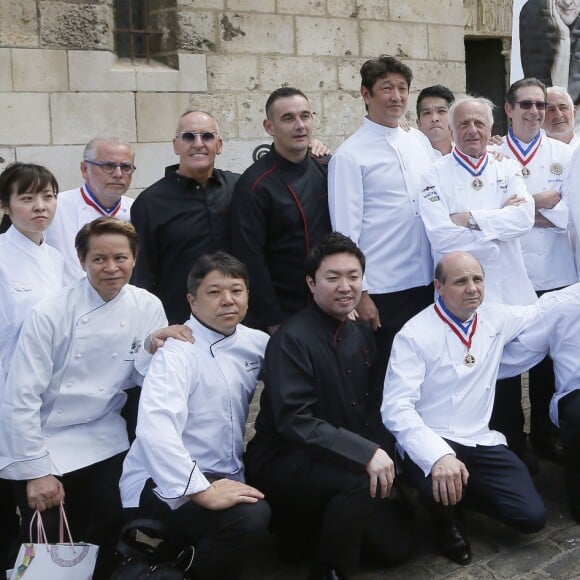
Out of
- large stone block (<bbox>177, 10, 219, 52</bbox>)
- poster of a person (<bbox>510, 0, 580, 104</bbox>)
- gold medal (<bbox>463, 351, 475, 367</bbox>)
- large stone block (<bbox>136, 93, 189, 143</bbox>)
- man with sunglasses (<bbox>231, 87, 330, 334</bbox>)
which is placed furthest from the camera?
poster of a person (<bbox>510, 0, 580, 104</bbox>)

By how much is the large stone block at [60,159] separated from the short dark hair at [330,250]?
10.7ft

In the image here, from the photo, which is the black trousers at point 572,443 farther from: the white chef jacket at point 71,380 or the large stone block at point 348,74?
the large stone block at point 348,74

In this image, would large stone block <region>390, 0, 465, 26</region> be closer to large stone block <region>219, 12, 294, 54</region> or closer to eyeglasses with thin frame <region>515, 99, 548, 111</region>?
large stone block <region>219, 12, 294, 54</region>

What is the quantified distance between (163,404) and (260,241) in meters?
1.19

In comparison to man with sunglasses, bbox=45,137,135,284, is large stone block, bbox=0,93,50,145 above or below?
above

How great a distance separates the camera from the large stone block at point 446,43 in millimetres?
8148

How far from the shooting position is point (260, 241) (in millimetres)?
4242

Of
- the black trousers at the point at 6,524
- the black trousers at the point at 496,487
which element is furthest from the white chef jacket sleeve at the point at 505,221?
the black trousers at the point at 6,524

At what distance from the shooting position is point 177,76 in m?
6.88

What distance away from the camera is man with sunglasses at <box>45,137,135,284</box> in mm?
4126

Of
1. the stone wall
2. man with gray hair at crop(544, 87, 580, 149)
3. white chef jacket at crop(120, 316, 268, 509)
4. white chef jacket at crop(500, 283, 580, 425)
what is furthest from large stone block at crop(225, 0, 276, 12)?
Result: white chef jacket at crop(120, 316, 268, 509)

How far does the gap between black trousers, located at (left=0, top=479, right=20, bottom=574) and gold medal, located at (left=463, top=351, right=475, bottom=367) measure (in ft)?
6.37

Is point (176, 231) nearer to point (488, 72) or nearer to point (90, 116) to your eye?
point (90, 116)

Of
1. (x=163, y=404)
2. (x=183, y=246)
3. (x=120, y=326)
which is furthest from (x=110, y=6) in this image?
(x=163, y=404)
